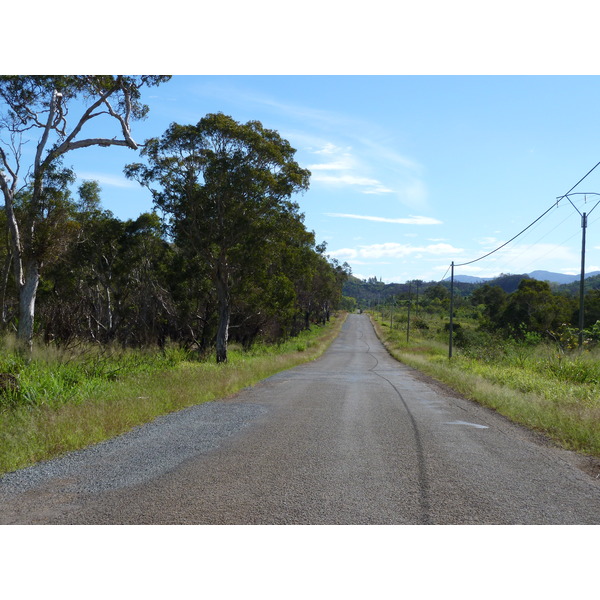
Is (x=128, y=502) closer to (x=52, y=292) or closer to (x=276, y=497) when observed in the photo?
(x=276, y=497)

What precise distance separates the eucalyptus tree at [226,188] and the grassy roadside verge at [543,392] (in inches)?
401

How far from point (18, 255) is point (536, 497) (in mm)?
19459

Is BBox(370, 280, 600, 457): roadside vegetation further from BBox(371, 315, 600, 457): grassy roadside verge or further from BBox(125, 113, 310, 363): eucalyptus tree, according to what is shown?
BBox(125, 113, 310, 363): eucalyptus tree

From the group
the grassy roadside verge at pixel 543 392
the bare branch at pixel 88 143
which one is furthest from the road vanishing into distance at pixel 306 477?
the bare branch at pixel 88 143

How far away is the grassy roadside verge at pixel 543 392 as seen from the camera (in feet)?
33.2

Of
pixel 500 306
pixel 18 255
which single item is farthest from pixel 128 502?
pixel 500 306

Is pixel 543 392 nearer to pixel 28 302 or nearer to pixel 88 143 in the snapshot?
pixel 28 302

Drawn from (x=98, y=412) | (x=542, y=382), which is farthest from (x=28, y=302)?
(x=542, y=382)

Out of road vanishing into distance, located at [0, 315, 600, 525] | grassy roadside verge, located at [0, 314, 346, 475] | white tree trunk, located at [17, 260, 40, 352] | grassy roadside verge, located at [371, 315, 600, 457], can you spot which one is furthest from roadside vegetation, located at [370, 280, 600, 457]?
white tree trunk, located at [17, 260, 40, 352]

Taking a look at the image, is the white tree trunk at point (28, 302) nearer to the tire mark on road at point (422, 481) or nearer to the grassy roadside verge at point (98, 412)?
the grassy roadside verge at point (98, 412)

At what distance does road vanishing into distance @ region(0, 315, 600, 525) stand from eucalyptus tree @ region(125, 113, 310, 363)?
46.4 feet

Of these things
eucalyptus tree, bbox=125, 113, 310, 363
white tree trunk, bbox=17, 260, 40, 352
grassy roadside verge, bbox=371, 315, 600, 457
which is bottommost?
grassy roadside verge, bbox=371, 315, 600, 457

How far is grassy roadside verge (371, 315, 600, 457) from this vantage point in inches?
398

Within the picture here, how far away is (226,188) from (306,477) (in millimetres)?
18383
